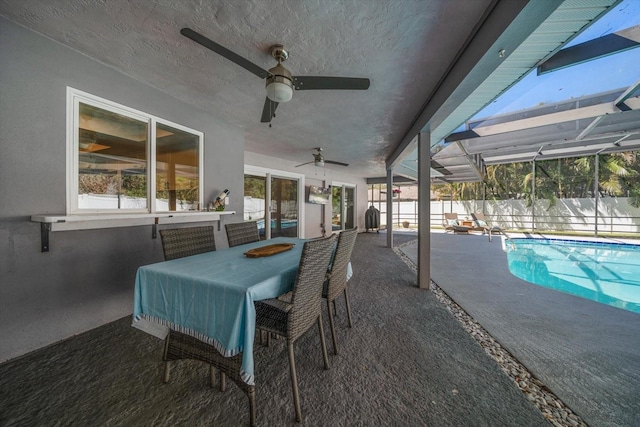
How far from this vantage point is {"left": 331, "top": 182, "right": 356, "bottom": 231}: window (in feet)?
28.5

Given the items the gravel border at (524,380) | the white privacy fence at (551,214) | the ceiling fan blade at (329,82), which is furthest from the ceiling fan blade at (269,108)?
the white privacy fence at (551,214)

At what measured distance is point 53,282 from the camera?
1976 mm

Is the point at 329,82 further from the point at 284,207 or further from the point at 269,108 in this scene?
the point at 284,207

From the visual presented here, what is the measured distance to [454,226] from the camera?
9.50 m

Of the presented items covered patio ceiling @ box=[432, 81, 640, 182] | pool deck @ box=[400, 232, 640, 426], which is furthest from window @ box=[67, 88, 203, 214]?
covered patio ceiling @ box=[432, 81, 640, 182]

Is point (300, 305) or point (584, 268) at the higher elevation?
point (300, 305)

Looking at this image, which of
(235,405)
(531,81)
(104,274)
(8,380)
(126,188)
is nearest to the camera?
(235,405)

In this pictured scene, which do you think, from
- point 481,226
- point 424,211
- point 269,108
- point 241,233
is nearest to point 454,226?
point 481,226

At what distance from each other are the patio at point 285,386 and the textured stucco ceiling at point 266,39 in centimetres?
248

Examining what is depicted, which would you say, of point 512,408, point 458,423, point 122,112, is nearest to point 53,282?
point 122,112

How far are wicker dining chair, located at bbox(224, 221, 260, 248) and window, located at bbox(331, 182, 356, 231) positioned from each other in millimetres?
5771

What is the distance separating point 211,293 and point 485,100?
3269 millimetres

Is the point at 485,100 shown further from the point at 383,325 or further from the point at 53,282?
the point at 53,282

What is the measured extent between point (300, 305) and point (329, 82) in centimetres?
174
